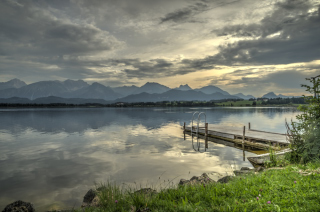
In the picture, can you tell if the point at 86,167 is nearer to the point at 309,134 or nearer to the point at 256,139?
the point at 309,134

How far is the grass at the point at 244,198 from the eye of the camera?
604 cm

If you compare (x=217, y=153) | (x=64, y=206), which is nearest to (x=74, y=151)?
(x=64, y=206)

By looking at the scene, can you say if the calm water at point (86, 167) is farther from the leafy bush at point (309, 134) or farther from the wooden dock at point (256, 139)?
the leafy bush at point (309, 134)

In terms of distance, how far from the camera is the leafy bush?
35.3 feet

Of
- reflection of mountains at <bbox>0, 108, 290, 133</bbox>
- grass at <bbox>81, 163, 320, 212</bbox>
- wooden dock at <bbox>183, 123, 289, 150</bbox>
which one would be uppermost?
grass at <bbox>81, 163, 320, 212</bbox>

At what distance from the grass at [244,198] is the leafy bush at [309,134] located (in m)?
2.79

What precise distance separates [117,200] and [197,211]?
10.1 feet

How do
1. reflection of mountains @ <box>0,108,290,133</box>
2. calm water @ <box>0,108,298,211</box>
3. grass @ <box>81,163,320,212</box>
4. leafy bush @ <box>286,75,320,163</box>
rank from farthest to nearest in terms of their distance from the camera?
reflection of mountains @ <box>0,108,290,133</box>, calm water @ <box>0,108,298,211</box>, leafy bush @ <box>286,75,320,163</box>, grass @ <box>81,163,320,212</box>

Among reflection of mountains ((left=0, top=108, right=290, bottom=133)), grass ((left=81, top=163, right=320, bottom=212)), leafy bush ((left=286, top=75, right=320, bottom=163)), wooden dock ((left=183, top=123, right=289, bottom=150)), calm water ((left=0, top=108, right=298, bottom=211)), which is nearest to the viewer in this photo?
grass ((left=81, top=163, right=320, bottom=212))

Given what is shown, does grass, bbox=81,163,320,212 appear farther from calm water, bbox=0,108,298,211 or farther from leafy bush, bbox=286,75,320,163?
calm water, bbox=0,108,298,211

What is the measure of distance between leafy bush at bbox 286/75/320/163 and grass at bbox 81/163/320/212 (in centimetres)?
279

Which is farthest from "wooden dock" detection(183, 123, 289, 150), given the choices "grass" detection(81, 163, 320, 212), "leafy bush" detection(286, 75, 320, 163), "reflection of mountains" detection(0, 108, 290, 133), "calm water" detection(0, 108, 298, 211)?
"reflection of mountains" detection(0, 108, 290, 133)

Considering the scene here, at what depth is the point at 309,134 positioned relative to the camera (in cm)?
1110

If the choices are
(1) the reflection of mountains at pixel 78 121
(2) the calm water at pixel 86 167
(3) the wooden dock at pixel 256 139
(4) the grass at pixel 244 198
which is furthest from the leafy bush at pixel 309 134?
(1) the reflection of mountains at pixel 78 121
